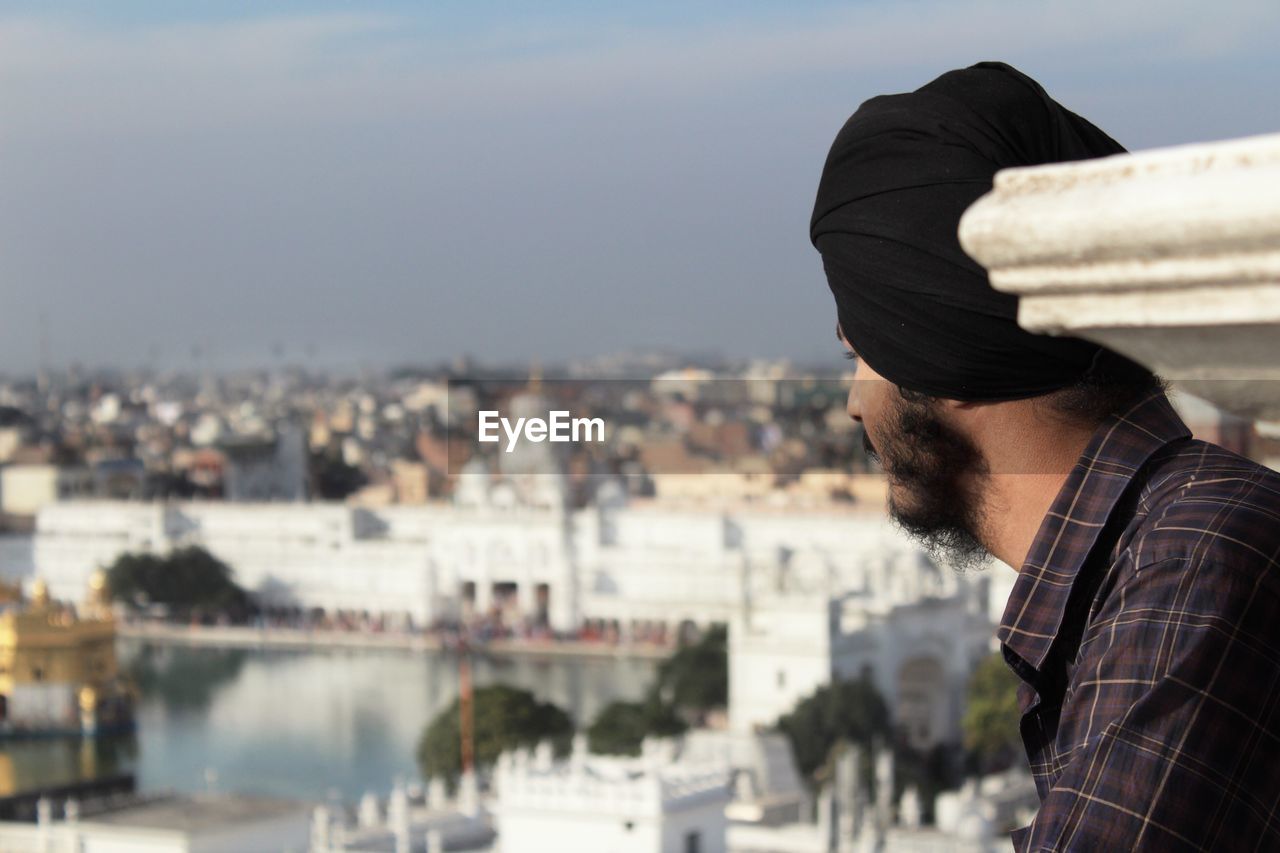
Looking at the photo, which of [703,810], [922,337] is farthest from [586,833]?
[922,337]

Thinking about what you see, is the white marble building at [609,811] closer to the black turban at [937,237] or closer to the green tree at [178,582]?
the black turban at [937,237]

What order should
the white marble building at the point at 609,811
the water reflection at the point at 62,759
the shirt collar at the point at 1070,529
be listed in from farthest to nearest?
1. the water reflection at the point at 62,759
2. the white marble building at the point at 609,811
3. the shirt collar at the point at 1070,529

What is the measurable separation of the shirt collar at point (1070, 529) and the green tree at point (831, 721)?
6.89 meters

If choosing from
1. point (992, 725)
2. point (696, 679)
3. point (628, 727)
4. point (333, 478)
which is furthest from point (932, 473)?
point (333, 478)

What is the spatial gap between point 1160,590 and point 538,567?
576 inches

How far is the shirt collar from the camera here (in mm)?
364

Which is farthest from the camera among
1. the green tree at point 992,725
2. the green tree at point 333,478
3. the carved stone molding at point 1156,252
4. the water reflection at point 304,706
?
the green tree at point 333,478

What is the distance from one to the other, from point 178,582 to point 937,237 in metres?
15.1

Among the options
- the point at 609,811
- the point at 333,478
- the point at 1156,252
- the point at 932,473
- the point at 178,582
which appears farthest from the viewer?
the point at 333,478

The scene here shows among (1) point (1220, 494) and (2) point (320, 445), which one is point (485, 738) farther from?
(2) point (320, 445)

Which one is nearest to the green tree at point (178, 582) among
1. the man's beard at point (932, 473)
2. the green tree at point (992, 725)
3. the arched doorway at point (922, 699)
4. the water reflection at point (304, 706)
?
the water reflection at point (304, 706)

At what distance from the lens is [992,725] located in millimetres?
7949

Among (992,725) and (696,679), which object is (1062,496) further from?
(696,679)

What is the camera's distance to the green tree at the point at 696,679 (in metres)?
9.28
